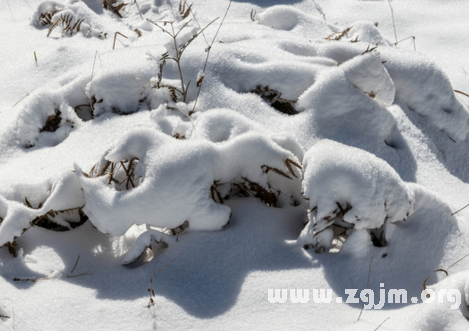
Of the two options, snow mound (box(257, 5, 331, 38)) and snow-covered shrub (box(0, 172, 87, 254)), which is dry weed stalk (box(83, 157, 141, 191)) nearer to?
snow-covered shrub (box(0, 172, 87, 254))

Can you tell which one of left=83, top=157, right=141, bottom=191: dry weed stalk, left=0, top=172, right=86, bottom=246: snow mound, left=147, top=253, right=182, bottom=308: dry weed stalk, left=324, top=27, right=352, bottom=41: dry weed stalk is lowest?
left=147, top=253, right=182, bottom=308: dry weed stalk

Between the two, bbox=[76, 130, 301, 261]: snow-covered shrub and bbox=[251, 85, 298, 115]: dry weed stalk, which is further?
bbox=[251, 85, 298, 115]: dry weed stalk

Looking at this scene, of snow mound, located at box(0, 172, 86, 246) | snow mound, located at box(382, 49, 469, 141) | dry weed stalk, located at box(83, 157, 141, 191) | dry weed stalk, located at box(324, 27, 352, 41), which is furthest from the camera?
dry weed stalk, located at box(324, 27, 352, 41)

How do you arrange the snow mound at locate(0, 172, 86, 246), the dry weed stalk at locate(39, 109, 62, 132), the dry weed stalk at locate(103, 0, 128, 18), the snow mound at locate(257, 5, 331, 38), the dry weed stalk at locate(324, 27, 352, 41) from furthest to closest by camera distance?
the dry weed stalk at locate(103, 0, 128, 18) → the snow mound at locate(257, 5, 331, 38) → the dry weed stalk at locate(324, 27, 352, 41) → the dry weed stalk at locate(39, 109, 62, 132) → the snow mound at locate(0, 172, 86, 246)

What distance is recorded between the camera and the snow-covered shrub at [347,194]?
2.05 m

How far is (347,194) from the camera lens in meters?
2.06

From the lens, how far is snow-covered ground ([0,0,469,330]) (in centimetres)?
188

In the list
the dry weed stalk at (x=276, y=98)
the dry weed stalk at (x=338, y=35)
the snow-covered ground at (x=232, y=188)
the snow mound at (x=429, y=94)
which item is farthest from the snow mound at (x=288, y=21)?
the dry weed stalk at (x=276, y=98)

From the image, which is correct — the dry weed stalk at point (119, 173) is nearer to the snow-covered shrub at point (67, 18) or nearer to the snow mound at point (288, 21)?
the snow-covered shrub at point (67, 18)

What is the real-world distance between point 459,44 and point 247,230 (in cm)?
273

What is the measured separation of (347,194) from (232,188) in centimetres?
56

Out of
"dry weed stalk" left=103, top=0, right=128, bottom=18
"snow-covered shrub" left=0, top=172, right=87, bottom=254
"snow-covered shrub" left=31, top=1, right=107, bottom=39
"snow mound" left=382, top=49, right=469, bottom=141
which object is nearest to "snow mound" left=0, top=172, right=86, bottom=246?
"snow-covered shrub" left=0, top=172, right=87, bottom=254

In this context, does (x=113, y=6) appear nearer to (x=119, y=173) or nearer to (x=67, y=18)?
(x=67, y=18)

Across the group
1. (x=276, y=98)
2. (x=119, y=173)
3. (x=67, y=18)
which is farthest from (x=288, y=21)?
(x=119, y=173)
